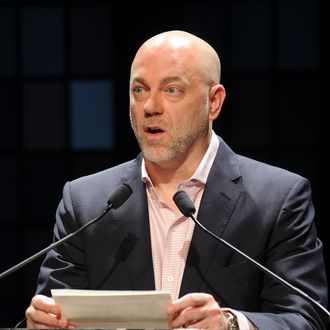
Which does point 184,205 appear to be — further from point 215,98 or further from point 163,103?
point 215,98

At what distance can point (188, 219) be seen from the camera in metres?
2.19

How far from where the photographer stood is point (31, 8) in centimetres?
390

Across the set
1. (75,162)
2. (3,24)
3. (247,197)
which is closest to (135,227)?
(247,197)

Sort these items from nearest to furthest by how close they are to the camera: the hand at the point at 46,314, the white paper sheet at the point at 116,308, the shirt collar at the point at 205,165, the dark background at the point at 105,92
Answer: the white paper sheet at the point at 116,308 < the hand at the point at 46,314 < the shirt collar at the point at 205,165 < the dark background at the point at 105,92

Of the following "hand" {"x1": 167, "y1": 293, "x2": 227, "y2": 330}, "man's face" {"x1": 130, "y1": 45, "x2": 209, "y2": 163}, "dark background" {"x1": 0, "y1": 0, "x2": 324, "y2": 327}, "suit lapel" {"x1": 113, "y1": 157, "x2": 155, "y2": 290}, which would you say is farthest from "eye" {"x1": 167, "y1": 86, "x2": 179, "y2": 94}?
"dark background" {"x1": 0, "y1": 0, "x2": 324, "y2": 327}

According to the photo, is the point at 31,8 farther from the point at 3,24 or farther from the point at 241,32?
the point at 241,32

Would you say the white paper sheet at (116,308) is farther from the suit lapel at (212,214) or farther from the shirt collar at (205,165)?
the shirt collar at (205,165)

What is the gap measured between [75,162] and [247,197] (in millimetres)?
1771

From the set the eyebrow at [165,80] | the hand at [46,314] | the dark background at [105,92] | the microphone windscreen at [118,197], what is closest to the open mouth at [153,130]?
the eyebrow at [165,80]

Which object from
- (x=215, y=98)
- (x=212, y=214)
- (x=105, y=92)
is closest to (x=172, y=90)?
(x=215, y=98)

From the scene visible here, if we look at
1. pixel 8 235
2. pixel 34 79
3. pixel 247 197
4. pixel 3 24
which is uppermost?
pixel 3 24

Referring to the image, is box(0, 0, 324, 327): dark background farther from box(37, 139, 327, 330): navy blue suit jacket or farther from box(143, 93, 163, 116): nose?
Answer: box(143, 93, 163, 116): nose

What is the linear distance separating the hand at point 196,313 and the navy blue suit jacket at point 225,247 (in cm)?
29

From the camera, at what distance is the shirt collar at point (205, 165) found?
2.22 metres
